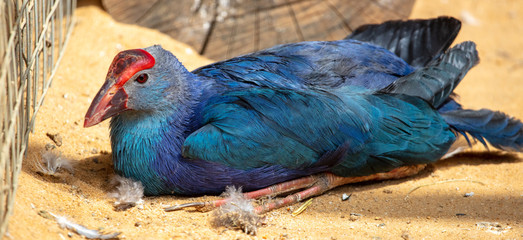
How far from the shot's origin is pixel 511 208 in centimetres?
340

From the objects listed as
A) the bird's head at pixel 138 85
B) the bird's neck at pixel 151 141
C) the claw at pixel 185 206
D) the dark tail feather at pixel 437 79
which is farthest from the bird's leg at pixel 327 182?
the bird's head at pixel 138 85

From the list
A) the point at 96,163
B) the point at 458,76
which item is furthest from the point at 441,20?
the point at 96,163

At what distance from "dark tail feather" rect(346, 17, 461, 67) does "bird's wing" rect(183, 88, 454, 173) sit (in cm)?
76

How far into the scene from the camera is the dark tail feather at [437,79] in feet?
12.1

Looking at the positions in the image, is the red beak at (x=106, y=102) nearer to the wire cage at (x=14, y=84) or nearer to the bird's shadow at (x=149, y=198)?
the wire cage at (x=14, y=84)

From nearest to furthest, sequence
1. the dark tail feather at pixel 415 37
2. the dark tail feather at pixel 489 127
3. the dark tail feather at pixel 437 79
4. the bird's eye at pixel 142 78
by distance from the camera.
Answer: the bird's eye at pixel 142 78, the dark tail feather at pixel 437 79, the dark tail feather at pixel 489 127, the dark tail feather at pixel 415 37

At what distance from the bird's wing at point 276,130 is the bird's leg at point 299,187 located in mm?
128

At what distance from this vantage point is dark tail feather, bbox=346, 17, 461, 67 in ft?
14.1

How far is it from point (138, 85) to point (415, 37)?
2.19 meters

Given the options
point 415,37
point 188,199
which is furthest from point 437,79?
point 188,199

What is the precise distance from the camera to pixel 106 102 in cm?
318

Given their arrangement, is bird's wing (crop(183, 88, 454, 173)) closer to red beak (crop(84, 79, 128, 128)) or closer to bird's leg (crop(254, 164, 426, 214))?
bird's leg (crop(254, 164, 426, 214))

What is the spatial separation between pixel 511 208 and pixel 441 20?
1.56 metres

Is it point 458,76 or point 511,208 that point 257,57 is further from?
point 511,208
